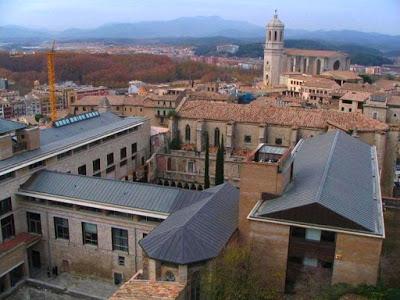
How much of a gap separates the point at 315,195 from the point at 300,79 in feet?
317

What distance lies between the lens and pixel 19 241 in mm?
32812

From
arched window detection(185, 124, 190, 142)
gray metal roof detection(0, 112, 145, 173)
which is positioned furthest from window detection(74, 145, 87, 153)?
arched window detection(185, 124, 190, 142)

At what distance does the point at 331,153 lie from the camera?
32.1m

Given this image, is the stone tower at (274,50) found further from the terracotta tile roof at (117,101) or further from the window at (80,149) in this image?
the window at (80,149)

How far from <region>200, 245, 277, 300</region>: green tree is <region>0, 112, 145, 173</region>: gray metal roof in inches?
719

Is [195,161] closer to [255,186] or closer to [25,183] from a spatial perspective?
[25,183]

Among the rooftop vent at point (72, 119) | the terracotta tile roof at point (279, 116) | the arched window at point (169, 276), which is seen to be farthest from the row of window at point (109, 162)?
the arched window at point (169, 276)

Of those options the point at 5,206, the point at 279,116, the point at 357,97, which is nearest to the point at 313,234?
the point at 5,206

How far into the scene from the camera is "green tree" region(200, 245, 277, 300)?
21969 mm

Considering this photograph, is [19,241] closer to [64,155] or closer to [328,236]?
[64,155]

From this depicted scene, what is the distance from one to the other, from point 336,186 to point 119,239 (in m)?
15.3

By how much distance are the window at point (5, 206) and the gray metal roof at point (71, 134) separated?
7.55 feet

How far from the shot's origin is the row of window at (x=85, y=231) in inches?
1256

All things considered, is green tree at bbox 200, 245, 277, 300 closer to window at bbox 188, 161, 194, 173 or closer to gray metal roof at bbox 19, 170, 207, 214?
gray metal roof at bbox 19, 170, 207, 214
